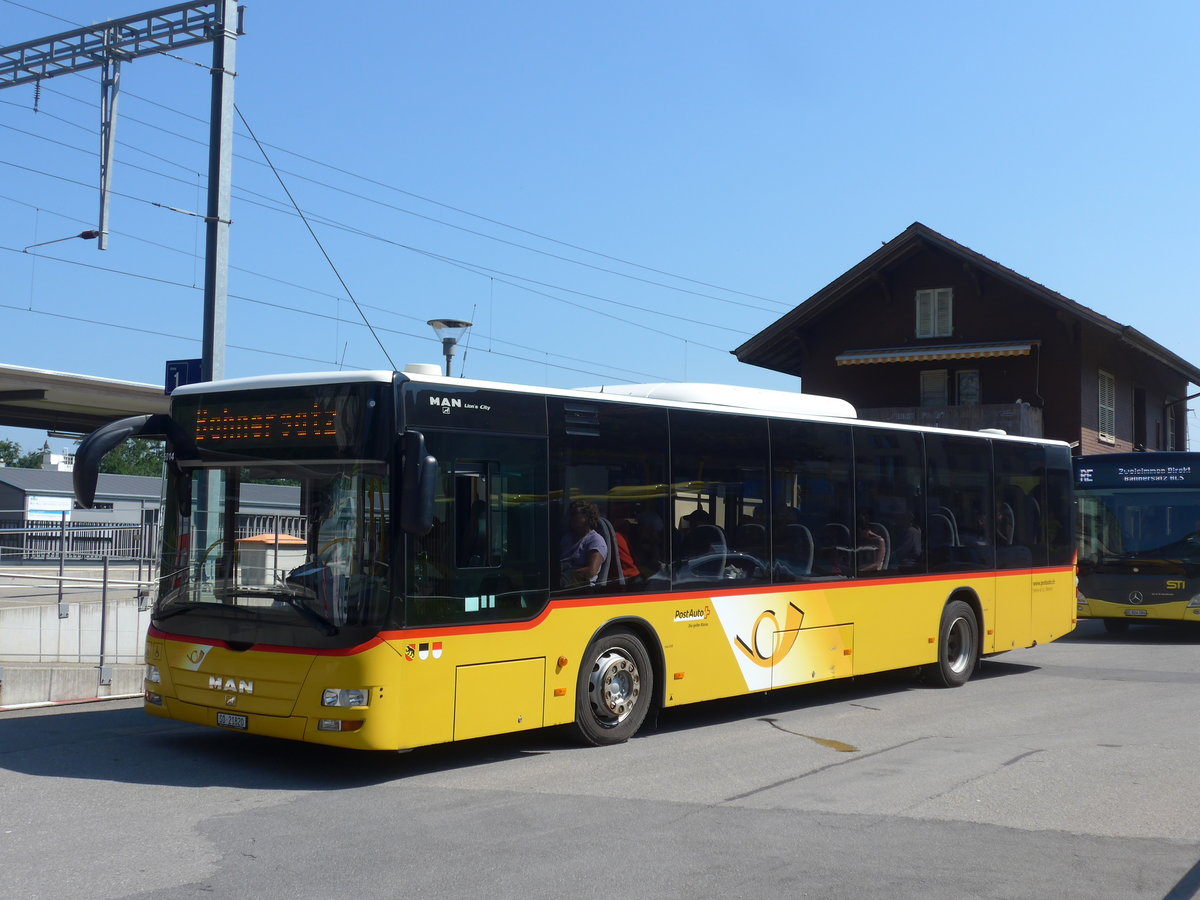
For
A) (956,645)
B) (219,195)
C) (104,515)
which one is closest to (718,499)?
(956,645)

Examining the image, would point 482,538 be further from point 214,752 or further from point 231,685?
point 214,752

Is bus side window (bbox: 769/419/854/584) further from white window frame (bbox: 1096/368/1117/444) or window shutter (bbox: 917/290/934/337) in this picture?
white window frame (bbox: 1096/368/1117/444)

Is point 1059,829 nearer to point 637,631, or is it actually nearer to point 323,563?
point 637,631

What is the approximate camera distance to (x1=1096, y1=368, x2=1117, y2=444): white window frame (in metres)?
37.9

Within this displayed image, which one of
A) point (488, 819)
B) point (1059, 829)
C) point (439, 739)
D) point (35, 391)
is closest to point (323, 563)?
point (439, 739)

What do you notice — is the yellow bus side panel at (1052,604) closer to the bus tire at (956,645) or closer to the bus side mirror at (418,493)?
the bus tire at (956,645)

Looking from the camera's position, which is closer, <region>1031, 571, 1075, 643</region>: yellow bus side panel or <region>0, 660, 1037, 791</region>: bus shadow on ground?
<region>0, 660, 1037, 791</region>: bus shadow on ground

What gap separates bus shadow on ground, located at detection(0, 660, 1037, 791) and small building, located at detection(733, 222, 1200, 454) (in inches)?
1035

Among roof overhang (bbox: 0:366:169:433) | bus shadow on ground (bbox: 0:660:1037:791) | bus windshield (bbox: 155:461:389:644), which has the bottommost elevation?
bus shadow on ground (bbox: 0:660:1037:791)

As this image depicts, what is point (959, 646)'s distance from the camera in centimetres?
1443

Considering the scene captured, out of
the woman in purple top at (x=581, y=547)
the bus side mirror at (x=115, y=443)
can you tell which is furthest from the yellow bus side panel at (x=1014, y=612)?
the bus side mirror at (x=115, y=443)

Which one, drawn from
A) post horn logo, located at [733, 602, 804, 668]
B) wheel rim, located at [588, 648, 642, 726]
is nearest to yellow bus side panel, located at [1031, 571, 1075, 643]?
post horn logo, located at [733, 602, 804, 668]

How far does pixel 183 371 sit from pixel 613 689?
679cm

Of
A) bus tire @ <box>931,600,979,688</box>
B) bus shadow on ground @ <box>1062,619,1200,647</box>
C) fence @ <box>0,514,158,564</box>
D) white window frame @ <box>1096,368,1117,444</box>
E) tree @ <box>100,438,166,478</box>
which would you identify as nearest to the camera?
bus tire @ <box>931,600,979,688</box>
